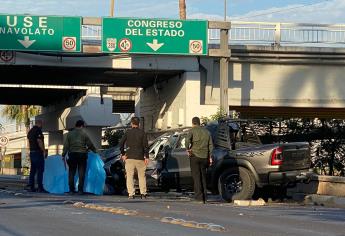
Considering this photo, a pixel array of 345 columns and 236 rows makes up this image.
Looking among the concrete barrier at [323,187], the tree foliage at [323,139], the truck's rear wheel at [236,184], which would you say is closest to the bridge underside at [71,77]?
the tree foliage at [323,139]

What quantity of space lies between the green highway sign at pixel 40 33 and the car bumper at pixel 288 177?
12.4 metres

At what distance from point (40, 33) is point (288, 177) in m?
13.2

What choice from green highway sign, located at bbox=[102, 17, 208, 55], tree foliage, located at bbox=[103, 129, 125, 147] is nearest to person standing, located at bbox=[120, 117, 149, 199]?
green highway sign, located at bbox=[102, 17, 208, 55]

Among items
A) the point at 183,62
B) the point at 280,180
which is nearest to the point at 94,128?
the point at 183,62

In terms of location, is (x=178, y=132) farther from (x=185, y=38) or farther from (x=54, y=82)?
(x=54, y=82)

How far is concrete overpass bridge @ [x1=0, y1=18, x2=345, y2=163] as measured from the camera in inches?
1068

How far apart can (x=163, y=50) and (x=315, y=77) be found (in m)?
6.91

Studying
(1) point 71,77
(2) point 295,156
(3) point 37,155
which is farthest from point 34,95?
(2) point 295,156

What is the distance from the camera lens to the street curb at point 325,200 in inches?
619

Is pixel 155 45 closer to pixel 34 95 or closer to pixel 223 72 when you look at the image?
pixel 223 72

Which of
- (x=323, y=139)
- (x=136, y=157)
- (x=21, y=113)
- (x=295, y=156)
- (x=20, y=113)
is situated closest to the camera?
(x=295, y=156)

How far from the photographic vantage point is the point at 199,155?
1527 cm

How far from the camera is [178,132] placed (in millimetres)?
17656

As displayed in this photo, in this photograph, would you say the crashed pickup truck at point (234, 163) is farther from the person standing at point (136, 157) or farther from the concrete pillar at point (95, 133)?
the concrete pillar at point (95, 133)
